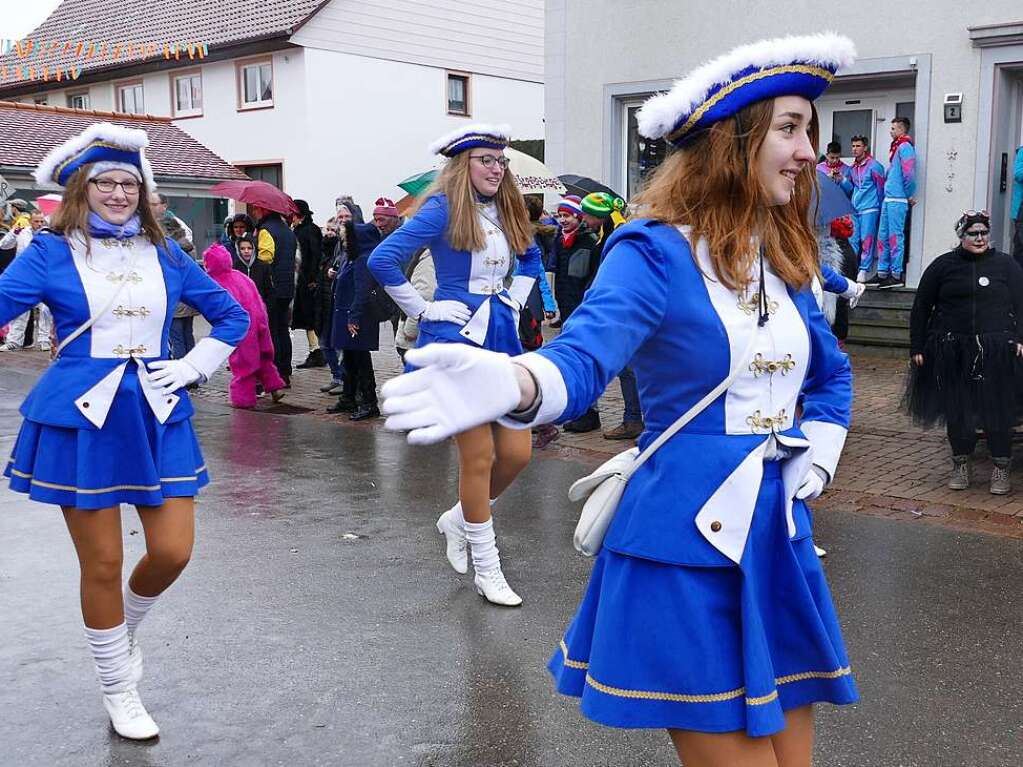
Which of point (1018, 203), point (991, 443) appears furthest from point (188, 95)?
point (991, 443)

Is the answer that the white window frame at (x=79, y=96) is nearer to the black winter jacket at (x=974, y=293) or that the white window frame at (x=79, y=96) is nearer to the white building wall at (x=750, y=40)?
the white building wall at (x=750, y=40)

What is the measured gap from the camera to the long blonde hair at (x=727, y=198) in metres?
2.19

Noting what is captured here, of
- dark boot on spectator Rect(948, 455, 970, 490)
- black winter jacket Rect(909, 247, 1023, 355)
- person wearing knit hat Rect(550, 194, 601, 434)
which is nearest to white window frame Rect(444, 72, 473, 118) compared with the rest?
person wearing knit hat Rect(550, 194, 601, 434)

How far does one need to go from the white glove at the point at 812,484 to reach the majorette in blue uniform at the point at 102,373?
2133 mm

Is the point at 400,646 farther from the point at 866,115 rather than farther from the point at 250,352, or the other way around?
the point at 866,115

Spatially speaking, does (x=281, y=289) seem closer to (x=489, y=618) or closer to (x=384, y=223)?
(x=384, y=223)

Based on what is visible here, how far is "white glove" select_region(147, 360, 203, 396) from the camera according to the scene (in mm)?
3676

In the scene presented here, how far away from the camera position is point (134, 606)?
391 centimetres

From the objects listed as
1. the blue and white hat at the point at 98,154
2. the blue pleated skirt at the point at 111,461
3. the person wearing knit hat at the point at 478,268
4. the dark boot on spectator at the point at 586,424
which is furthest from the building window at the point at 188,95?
the blue pleated skirt at the point at 111,461

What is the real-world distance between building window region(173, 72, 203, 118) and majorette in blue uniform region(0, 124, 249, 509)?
81.1ft

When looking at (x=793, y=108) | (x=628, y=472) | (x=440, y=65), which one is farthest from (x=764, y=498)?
(x=440, y=65)

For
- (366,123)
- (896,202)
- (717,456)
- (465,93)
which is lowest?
(717,456)

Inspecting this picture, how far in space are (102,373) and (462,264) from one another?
1907mm

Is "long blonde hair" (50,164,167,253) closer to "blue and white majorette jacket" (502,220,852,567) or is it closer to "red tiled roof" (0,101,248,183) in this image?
"blue and white majorette jacket" (502,220,852,567)
